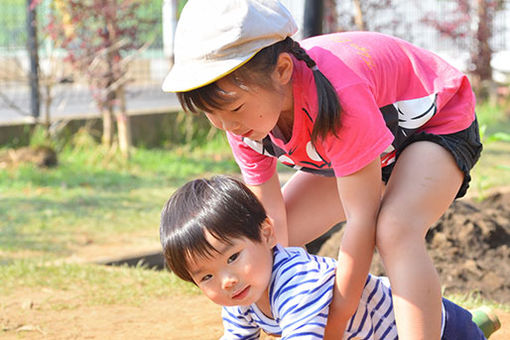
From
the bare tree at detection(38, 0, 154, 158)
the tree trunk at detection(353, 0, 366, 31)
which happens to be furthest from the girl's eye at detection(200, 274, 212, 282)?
the tree trunk at detection(353, 0, 366, 31)

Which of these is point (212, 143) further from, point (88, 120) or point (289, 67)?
point (289, 67)

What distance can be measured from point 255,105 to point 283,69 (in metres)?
0.13

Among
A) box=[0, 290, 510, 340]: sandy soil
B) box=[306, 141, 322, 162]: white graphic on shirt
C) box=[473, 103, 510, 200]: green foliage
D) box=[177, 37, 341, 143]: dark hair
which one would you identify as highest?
box=[177, 37, 341, 143]: dark hair

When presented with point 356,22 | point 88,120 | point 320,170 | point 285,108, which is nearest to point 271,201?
point 320,170

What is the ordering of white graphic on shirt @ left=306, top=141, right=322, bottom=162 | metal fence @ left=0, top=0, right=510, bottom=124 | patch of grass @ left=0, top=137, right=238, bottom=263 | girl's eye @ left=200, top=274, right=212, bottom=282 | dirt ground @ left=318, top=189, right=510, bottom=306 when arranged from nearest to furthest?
1. girl's eye @ left=200, top=274, right=212, bottom=282
2. white graphic on shirt @ left=306, top=141, right=322, bottom=162
3. dirt ground @ left=318, top=189, right=510, bottom=306
4. patch of grass @ left=0, top=137, right=238, bottom=263
5. metal fence @ left=0, top=0, right=510, bottom=124

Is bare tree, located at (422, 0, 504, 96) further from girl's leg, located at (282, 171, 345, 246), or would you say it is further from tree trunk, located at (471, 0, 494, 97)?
girl's leg, located at (282, 171, 345, 246)

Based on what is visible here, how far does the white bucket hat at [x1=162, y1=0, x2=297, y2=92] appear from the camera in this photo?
202cm

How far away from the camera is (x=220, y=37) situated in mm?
2031

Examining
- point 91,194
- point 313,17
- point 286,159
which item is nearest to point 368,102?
point 286,159

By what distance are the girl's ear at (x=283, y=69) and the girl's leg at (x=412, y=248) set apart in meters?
0.45

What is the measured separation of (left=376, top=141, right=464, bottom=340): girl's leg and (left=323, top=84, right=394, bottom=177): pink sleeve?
0.17 meters

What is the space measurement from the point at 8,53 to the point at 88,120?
3.62 feet

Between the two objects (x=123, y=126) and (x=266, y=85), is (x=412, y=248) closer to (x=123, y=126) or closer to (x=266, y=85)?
(x=266, y=85)

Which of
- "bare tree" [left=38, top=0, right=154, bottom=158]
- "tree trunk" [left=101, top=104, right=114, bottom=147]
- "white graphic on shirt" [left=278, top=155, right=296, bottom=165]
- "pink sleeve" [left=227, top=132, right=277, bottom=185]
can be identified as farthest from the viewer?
"tree trunk" [left=101, top=104, right=114, bottom=147]
